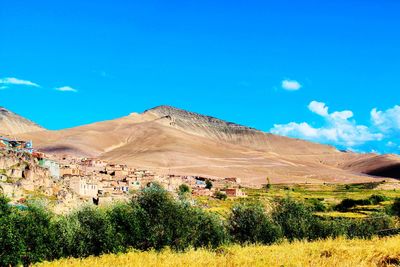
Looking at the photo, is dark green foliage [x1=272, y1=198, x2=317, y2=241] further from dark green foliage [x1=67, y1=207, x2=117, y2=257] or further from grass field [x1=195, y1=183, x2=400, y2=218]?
dark green foliage [x1=67, y1=207, x2=117, y2=257]

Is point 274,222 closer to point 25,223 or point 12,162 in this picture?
point 25,223

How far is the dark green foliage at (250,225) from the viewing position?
54500 millimetres

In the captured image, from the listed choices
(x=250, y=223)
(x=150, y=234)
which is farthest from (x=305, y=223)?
(x=150, y=234)

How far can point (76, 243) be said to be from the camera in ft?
158

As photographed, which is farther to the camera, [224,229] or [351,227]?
[351,227]

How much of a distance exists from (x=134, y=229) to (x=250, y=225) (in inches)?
581

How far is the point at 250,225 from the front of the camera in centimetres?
5594

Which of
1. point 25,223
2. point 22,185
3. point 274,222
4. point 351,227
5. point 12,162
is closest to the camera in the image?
point 25,223

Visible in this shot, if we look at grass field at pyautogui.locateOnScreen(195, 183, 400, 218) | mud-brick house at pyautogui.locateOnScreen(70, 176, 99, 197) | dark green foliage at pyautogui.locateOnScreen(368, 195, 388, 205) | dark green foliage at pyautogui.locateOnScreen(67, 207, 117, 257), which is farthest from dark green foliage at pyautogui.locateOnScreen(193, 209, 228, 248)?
dark green foliage at pyautogui.locateOnScreen(368, 195, 388, 205)

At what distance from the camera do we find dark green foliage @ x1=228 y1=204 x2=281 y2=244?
2146 inches

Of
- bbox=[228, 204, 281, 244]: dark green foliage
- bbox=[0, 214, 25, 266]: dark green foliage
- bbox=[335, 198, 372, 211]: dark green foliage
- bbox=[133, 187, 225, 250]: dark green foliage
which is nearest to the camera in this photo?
bbox=[0, 214, 25, 266]: dark green foliage

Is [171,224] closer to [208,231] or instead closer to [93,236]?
[208,231]

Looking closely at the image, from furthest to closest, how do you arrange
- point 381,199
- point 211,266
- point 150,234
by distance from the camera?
point 381,199
point 150,234
point 211,266

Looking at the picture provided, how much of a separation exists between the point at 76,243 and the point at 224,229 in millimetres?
17491
